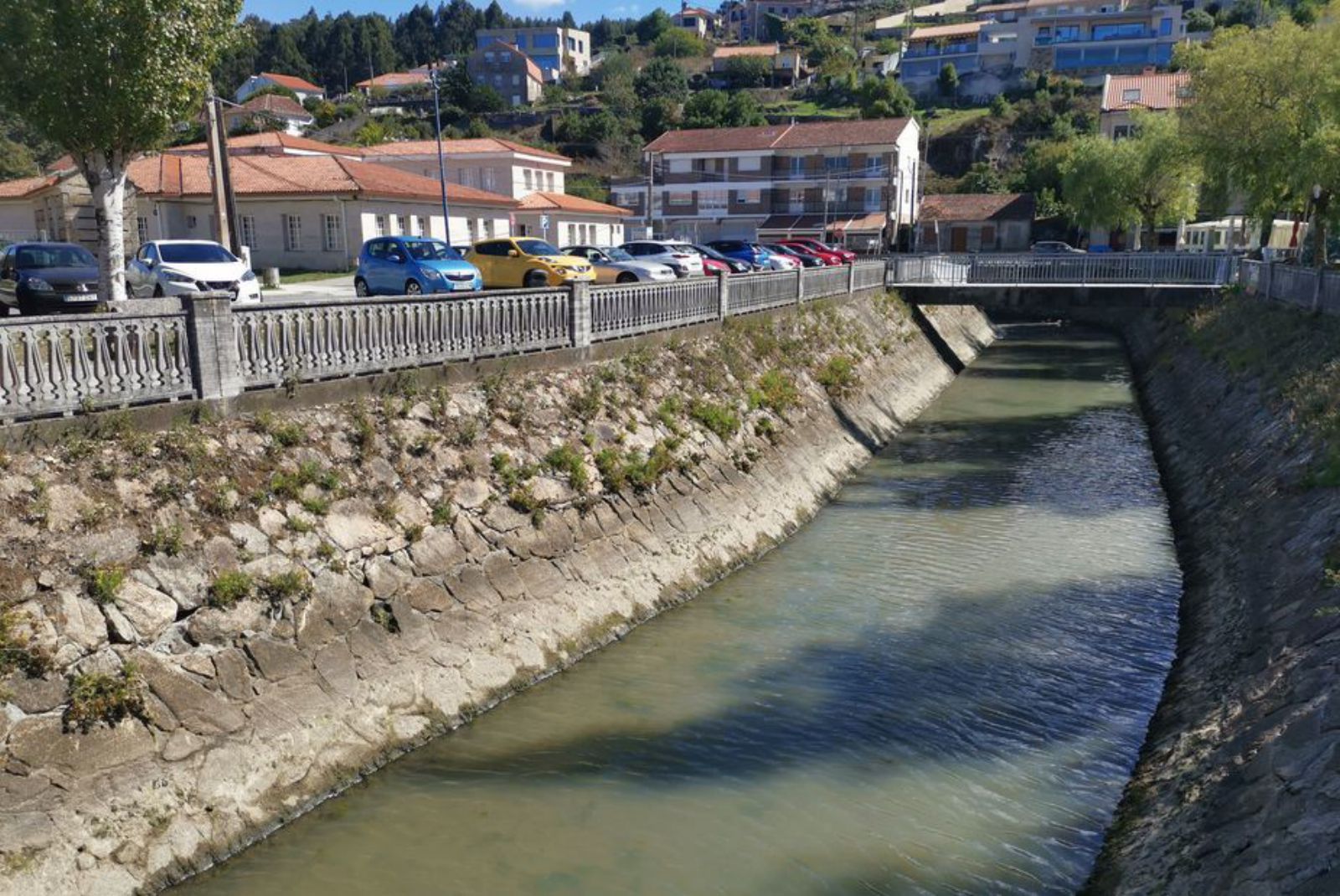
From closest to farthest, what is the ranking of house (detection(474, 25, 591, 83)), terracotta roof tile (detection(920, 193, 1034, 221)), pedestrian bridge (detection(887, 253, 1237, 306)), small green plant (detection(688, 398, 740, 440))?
→ small green plant (detection(688, 398, 740, 440)), pedestrian bridge (detection(887, 253, 1237, 306)), terracotta roof tile (detection(920, 193, 1034, 221)), house (detection(474, 25, 591, 83))

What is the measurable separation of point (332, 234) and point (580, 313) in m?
26.2

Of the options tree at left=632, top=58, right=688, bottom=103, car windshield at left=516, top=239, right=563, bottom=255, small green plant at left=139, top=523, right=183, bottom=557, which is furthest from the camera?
tree at left=632, top=58, right=688, bottom=103

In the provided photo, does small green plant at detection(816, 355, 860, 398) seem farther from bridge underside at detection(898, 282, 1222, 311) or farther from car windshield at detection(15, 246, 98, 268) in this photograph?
car windshield at detection(15, 246, 98, 268)

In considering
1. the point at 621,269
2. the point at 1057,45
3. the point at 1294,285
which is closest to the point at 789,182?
the point at 621,269

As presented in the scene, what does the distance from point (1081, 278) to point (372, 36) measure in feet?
449

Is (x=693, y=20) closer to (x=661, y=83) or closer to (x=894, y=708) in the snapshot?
(x=661, y=83)

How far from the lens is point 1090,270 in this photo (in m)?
31.8

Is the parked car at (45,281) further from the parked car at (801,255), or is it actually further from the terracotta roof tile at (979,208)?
the terracotta roof tile at (979,208)

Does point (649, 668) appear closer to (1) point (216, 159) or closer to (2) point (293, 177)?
(1) point (216, 159)

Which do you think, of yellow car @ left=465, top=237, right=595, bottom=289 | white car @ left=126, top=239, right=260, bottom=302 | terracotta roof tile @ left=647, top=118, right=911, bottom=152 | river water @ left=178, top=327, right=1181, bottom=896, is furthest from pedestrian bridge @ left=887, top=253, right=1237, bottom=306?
terracotta roof tile @ left=647, top=118, right=911, bottom=152

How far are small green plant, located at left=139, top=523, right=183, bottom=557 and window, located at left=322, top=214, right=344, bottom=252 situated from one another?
31747 mm

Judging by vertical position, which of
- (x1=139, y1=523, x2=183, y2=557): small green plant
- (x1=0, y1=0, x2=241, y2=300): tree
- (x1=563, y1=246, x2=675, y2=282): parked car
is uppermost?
(x1=0, y1=0, x2=241, y2=300): tree

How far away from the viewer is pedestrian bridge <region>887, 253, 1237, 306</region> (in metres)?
30.9

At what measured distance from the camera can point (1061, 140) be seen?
277 ft
